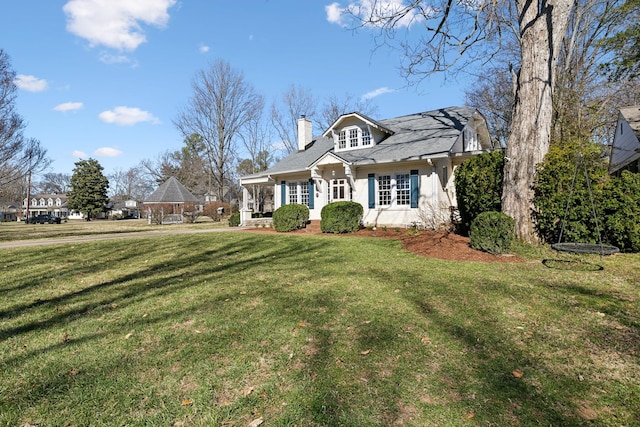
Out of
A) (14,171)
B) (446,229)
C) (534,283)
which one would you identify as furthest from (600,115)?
(14,171)

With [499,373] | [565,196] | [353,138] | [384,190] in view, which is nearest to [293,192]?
[353,138]

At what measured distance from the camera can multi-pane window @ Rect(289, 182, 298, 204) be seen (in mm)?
18531

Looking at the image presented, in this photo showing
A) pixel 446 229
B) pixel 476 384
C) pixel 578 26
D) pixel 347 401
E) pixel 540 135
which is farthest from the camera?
pixel 578 26

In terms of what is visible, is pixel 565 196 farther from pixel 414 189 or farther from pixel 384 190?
pixel 384 190

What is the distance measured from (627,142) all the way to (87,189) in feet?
193

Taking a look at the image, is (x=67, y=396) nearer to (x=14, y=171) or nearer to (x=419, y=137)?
(x=419, y=137)

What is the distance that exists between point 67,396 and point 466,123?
54.2ft

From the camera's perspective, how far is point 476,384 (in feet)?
8.51

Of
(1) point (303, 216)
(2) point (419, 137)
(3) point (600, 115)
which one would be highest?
(3) point (600, 115)

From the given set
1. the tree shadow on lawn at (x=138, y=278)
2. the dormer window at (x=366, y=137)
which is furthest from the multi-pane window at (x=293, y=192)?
the tree shadow on lawn at (x=138, y=278)

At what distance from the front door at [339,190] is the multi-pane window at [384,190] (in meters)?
1.86

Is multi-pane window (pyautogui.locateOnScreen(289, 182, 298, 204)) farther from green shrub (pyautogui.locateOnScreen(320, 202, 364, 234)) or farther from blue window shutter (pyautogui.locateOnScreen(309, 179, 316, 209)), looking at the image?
green shrub (pyautogui.locateOnScreen(320, 202, 364, 234))

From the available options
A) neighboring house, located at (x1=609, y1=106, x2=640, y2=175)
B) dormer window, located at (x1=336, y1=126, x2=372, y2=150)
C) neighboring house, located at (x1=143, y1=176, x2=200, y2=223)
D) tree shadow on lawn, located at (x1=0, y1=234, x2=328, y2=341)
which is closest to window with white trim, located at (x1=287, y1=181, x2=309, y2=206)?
dormer window, located at (x1=336, y1=126, x2=372, y2=150)

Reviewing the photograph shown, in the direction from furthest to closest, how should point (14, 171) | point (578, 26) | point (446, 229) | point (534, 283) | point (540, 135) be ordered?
point (14, 171), point (578, 26), point (446, 229), point (540, 135), point (534, 283)
